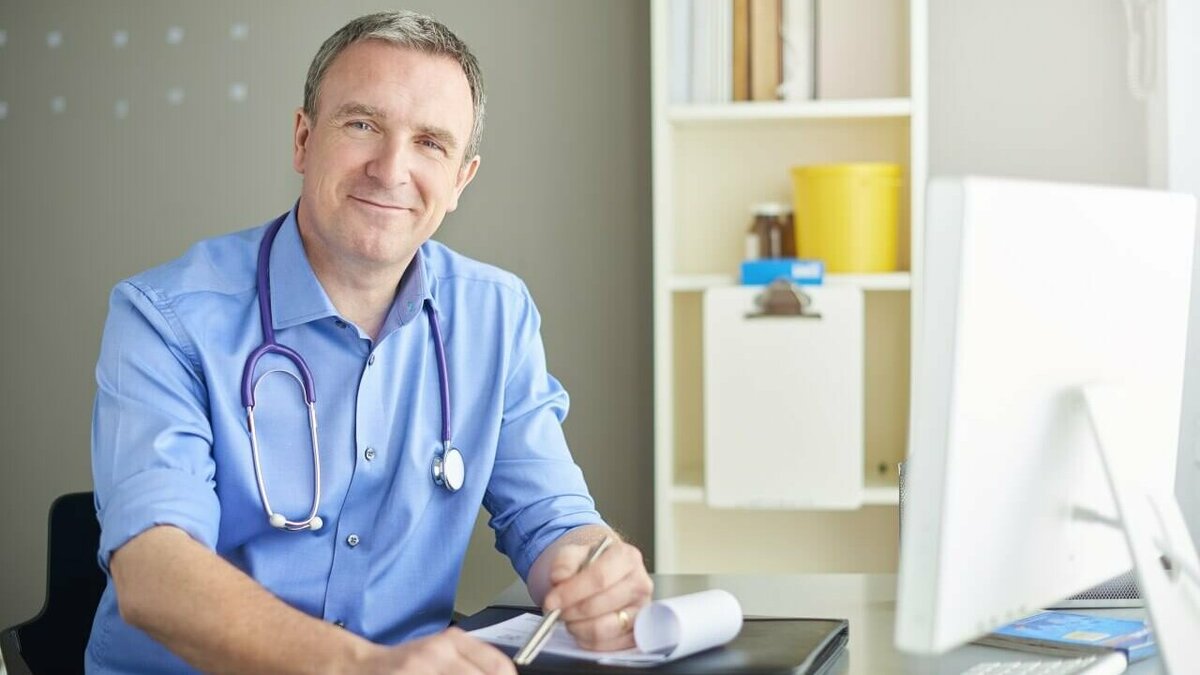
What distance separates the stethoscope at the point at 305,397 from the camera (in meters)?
1.54

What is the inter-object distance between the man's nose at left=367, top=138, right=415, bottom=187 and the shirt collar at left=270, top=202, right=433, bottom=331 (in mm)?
123

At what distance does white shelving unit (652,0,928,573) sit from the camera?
2.58 metres

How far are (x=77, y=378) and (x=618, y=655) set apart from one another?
2312mm

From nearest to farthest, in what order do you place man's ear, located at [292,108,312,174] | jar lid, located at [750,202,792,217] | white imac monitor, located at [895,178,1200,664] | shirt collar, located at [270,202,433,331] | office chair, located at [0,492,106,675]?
white imac monitor, located at [895,178,1200,664]
shirt collar, located at [270,202,433,331]
man's ear, located at [292,108,312,174]
office chair, located at [0,492,106,675]
jar lid, located at [750,202,792,217]

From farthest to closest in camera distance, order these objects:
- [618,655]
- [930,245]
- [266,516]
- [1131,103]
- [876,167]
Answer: [1131,103] < [876,167] < [266,516] < [618,655] < [930,245]

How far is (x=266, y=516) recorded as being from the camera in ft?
5.13

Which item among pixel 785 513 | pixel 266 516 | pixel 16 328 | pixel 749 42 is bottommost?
pixel 785 513

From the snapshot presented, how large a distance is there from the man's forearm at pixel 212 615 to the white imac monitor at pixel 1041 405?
19.9 inches

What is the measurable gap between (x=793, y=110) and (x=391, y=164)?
1.11 m

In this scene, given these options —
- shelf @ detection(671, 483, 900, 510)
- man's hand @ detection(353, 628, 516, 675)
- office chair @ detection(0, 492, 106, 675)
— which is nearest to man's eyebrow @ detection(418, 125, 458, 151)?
man's hand @ detection(353, 628, 516, 675)

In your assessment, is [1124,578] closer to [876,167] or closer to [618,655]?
[618,655]

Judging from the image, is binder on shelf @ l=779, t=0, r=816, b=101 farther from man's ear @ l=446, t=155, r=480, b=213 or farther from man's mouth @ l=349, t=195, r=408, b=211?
man's mouth @ l=349, t=195, r=408, b=211

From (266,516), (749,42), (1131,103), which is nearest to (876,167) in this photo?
(749,42)

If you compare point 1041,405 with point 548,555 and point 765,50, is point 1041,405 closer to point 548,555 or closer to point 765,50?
point 548,555
